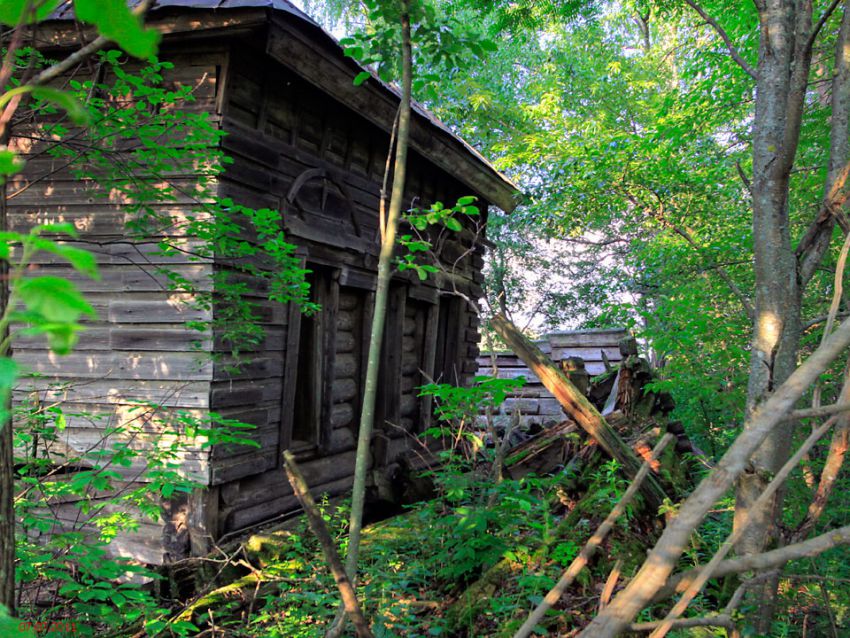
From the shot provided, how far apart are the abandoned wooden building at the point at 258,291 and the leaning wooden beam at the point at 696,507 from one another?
3535 mm

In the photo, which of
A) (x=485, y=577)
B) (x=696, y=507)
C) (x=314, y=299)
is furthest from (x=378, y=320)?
(x=314, y=299)

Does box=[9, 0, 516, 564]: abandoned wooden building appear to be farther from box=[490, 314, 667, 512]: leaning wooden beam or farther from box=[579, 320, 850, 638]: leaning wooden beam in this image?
box=[579, 320, 850, 638]: leaning wooden beam

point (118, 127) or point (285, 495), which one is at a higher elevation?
point (118, 127)

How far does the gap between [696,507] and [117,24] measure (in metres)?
1.04

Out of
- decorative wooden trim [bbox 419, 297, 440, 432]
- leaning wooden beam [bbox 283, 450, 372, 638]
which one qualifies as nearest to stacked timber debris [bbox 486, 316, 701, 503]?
decorative wooden trim [bbox 419, 297, 440, 432]

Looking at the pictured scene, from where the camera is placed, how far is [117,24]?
0.66 m

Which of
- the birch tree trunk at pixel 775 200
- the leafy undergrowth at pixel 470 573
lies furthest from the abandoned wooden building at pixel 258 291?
the birch tree trunk at pixel 775 200

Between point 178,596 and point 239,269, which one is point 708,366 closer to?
point 239,269

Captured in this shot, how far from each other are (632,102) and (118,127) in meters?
18.8

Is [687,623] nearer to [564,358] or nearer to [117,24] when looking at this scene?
[117,24]

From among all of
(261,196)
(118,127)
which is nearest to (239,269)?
(261,196)

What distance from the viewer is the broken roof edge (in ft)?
14.6

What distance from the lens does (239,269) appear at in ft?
17.0

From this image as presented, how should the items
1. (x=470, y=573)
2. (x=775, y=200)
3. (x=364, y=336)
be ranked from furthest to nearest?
1. (x=364, y=336)
2. (x=470, y=573)
3. (x=775, y=200)
